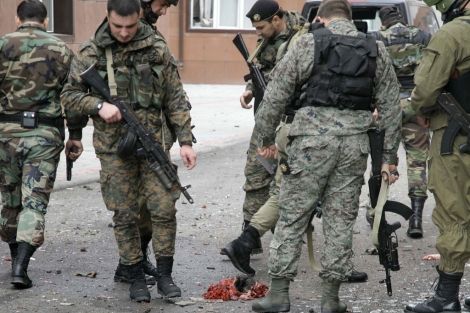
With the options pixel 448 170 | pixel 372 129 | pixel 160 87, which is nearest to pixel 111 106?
pixel 160 87

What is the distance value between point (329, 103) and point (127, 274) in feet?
5.88

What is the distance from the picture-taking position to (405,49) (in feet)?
24.3

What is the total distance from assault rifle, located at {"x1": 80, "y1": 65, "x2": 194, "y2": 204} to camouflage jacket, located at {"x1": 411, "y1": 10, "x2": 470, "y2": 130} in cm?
168

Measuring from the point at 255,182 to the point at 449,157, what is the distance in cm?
184

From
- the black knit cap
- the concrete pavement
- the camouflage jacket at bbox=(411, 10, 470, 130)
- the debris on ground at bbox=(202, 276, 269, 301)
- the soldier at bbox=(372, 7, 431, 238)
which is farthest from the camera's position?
the concrete pavement

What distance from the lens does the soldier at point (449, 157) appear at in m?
4.91

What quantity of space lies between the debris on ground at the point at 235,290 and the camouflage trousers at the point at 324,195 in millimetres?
484

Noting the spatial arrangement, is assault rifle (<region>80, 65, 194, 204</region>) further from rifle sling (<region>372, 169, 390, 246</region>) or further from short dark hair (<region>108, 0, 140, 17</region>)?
rifle sling (<region>372, 169, 390, 246</region>)

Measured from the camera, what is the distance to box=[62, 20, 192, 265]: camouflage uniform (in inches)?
205

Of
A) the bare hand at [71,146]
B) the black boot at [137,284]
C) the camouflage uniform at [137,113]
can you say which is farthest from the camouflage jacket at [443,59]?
the bare hand at [71,146]

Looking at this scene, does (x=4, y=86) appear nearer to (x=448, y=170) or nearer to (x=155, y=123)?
(x=155, y=123)

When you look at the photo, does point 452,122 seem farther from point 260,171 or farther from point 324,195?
point 260,171

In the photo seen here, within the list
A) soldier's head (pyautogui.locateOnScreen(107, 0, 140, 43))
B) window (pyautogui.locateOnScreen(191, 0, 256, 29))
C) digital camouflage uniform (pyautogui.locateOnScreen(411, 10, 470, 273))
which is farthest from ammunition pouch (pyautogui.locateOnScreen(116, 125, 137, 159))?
window (pyautogui.locateOnScreen(191, 0, 256, 29))

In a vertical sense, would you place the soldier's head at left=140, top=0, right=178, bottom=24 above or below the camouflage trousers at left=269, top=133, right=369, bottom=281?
above
